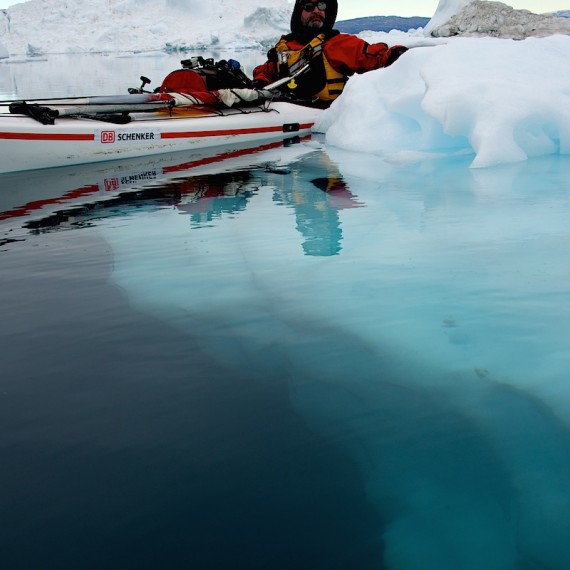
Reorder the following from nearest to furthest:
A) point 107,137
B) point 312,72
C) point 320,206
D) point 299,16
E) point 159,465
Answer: point 159,465, point 320,206, point 107,137, point 312,72, point 299,16

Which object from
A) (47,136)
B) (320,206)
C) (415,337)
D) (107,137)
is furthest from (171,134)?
(415,337)

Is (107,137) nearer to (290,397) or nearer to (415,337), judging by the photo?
(415,337)

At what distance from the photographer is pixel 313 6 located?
31.1 ft

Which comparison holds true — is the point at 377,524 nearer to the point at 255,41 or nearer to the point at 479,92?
the point at 479,92

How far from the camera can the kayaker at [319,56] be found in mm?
8781

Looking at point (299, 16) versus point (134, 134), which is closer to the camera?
point (134, 134)

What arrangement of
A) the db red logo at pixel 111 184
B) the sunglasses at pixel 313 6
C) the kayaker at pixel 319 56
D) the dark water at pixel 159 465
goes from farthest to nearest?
the sunglasses at pixel 313 6
the kayaker at pixel 319 56
the db red logo at pixel 111 184
the dark water at pixel 159 465

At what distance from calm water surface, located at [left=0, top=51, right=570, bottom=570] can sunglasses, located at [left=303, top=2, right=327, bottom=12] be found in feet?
24.0

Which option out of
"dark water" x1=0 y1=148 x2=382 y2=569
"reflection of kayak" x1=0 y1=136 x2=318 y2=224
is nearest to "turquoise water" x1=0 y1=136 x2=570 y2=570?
"dark water" x1=0 y1=148 x2=382 y2=569

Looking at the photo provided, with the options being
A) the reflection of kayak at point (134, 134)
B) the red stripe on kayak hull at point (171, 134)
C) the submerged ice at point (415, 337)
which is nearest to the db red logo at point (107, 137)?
the reflection of kayak at point (134, 134)

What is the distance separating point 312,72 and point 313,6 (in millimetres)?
1315

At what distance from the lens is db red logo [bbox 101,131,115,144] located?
255 inches

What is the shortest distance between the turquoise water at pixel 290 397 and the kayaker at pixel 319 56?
6122 millimetres

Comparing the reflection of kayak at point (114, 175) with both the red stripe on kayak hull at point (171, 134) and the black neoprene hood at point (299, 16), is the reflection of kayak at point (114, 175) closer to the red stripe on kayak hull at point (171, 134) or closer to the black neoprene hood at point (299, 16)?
the red stripe on kayak hull at point (171, 134)
